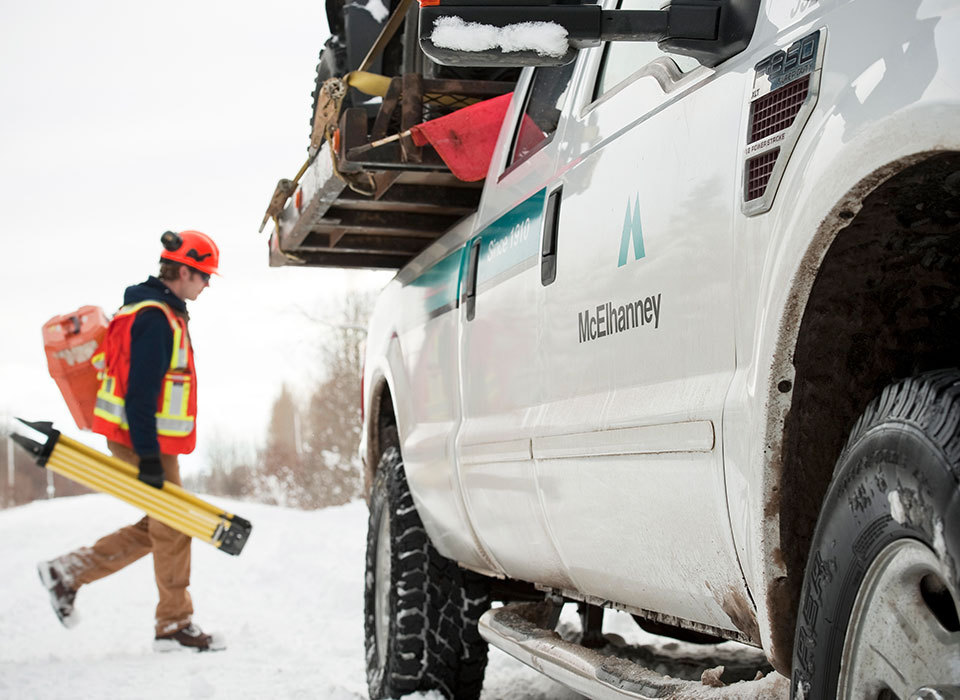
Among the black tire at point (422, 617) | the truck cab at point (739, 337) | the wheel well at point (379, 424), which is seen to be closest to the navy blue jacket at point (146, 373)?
the wheel well at point (379, 424)

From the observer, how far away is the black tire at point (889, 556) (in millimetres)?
1454

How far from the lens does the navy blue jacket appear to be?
22.1 feet

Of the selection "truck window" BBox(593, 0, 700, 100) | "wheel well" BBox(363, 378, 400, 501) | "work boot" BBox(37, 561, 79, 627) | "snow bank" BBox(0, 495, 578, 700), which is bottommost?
"snow bank" BBox(0, 495, 578, 700)

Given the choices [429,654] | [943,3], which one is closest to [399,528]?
[429,654]

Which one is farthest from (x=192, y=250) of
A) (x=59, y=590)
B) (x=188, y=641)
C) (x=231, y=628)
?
(x=231, y=628)

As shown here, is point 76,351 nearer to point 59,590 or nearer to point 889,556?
point 59,590

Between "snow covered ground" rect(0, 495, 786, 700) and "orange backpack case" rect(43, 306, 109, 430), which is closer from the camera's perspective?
"snow covered ground" rect(0, 495, 786, 700)

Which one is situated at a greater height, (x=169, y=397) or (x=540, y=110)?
(x=540, y=110)

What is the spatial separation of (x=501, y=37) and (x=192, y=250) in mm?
5561

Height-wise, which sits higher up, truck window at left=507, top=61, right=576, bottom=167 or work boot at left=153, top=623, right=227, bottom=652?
truck window at left=507, top=61, right=576, bottom=167

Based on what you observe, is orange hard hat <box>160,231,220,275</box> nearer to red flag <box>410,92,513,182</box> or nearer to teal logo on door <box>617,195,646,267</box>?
red flag <box>410,92,513,182</box>

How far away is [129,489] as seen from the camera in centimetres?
662

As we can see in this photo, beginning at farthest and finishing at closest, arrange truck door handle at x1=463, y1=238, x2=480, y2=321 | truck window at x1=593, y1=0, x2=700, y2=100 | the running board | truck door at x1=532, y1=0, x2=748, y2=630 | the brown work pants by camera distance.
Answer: the brown work pants → truck door handle at x1=463, y1=238, x2=480, y2=321 → truck window at x1=593, y1=0, x2=700, y2=100 → the running board → truck door at x1=532, y1=0, x2=748, y2=630

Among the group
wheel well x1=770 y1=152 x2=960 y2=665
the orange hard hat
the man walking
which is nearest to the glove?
the man walking
